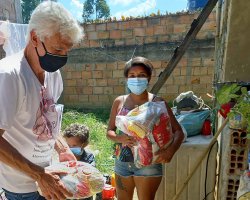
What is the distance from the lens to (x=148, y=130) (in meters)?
1.96

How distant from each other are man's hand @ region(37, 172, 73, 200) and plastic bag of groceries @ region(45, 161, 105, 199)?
39 millimetres

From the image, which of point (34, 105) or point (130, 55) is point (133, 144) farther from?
point (130, 55)

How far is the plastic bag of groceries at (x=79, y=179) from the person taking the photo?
4.61 ft

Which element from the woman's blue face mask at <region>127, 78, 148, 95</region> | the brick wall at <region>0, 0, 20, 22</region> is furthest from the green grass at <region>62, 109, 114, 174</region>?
the brick wall at <region>0, 0, 20, 22</region>

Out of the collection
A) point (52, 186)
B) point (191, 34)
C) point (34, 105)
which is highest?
point (191, 34)

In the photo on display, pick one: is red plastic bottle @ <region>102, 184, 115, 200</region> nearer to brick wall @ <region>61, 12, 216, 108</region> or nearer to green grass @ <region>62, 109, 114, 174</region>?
green grass @ <region>62, 109, 114, 174</region>

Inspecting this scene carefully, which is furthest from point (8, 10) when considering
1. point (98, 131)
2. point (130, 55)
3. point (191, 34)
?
point (191, 34)

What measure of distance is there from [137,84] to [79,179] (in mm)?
1072

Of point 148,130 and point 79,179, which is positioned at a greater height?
point 148,130

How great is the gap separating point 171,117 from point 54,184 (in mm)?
1252

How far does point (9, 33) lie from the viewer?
471 cm

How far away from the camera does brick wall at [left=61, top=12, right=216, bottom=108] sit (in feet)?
21.0

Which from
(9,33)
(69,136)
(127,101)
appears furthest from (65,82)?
(127,101)

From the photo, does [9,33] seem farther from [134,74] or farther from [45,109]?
[45,109]
